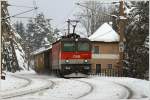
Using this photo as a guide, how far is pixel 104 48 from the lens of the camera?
5603 centimetres

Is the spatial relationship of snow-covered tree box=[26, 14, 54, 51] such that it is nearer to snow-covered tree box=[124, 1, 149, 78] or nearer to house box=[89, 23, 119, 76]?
house box=[89, 23, 119, 76]

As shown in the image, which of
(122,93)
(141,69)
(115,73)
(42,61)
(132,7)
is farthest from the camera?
(132,7)

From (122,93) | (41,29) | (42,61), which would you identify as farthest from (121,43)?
(41,29)

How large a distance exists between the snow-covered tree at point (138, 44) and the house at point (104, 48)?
1058 cm

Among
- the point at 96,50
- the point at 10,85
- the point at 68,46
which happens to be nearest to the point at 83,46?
the point at 68,46

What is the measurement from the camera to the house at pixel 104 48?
55.4 meters

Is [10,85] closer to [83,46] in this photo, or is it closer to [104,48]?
[83,46]

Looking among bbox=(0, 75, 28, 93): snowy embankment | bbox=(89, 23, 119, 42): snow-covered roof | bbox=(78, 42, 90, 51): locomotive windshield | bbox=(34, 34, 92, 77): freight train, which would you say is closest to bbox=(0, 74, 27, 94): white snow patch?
bbox=(0, 75, 28, 93): snowy embankment

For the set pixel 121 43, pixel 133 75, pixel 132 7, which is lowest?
pixel 133 75

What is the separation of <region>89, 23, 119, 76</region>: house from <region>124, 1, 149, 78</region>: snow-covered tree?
10.6 meters

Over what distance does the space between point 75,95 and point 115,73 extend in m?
19.7

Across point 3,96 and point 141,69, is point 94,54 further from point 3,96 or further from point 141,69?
point 3,96

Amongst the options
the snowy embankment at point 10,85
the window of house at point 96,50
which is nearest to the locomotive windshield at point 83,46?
the snowy embankment at point 10,85

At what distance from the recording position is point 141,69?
3919 cm
